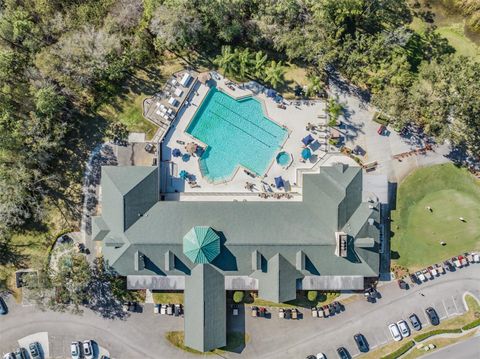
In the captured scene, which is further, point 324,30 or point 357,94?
point 357,94

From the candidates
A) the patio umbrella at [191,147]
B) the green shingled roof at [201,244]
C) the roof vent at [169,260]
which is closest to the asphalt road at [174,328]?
the roof vent at [169,260]

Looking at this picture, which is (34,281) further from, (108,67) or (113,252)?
(108,67)

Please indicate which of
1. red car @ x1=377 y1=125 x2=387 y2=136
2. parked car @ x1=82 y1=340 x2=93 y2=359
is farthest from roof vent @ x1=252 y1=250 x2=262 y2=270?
parked car @ x1=82 y1=340 x2=93 y2=359

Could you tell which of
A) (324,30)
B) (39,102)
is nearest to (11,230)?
(39,102)

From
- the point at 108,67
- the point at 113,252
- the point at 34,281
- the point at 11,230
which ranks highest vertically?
the point at 108,67

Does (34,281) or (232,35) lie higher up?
(232,35)

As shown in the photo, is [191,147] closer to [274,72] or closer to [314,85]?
[274,72]
